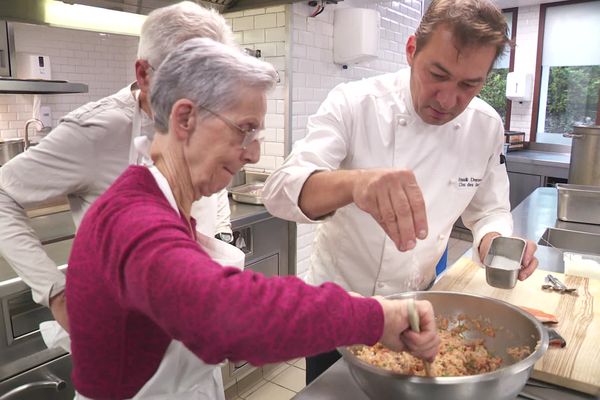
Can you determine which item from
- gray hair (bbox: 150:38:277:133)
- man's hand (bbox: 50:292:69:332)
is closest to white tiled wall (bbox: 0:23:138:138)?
man's hand (bbox: 50:292:69:332)

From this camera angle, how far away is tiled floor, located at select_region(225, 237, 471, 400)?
3.11m

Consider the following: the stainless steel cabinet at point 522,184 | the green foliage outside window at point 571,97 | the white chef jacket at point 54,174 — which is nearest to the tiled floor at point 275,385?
the white chef jacket at point 54,174

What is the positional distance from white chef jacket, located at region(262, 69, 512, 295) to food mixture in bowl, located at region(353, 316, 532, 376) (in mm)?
418

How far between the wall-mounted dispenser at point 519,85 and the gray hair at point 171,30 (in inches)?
226

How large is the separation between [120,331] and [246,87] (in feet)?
1.70

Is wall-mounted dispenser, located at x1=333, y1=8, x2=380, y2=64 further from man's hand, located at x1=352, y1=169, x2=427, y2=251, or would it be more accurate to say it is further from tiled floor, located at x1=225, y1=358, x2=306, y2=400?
man's hand, located at x1=352, y1=169, x2=427, y2=251

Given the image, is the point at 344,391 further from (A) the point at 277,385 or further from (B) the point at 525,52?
(B) the point at 525,52

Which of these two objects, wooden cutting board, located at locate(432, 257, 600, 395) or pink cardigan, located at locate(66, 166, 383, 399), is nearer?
pink cardigan, located at locate(66, 166, 383, 399)

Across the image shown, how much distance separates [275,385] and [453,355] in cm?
225

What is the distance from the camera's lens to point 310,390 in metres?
1.14

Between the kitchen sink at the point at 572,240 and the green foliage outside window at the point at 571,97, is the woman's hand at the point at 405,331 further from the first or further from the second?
the green foliage outside window at the point at 571,97

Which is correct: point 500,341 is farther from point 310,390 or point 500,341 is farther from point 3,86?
point 3,86


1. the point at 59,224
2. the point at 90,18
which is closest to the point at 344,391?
the point at 59,224

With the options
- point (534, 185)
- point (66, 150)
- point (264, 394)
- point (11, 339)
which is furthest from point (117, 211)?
point (534, 185)
